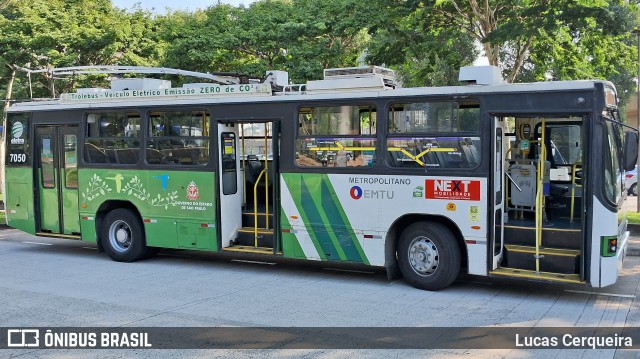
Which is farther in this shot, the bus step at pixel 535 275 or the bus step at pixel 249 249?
the bus step at pixel 249 249

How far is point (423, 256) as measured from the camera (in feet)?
29.3

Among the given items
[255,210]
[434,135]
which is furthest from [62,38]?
[434,135]

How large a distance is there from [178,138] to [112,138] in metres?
1.55

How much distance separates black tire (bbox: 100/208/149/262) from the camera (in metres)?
11.4

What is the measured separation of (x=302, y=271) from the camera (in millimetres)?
10438

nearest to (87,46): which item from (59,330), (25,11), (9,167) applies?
(25,11)

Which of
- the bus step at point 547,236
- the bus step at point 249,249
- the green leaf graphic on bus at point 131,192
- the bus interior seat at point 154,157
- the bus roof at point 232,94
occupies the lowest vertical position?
the bus step at point 249,249

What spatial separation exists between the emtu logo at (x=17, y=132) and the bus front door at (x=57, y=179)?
46cm

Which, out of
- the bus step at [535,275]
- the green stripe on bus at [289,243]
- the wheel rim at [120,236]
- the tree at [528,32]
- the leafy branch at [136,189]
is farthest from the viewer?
the tree at [528,32]

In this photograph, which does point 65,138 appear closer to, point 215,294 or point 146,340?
point 215,294

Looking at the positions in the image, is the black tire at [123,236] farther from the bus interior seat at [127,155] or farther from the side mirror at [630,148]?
the side mirror at [630,148]

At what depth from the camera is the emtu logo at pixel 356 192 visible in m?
9.27

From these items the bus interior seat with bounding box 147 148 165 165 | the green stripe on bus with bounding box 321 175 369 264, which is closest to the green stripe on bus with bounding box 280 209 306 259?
the green stripe on bus with bounding box 321 175 369 264

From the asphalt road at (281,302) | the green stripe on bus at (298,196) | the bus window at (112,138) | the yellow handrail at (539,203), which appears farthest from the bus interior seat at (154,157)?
the yellow handrail at (539,203)
